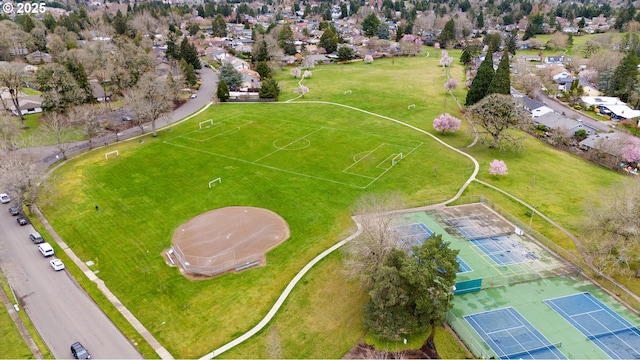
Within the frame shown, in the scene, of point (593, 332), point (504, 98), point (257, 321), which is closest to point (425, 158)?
point (504, 98)

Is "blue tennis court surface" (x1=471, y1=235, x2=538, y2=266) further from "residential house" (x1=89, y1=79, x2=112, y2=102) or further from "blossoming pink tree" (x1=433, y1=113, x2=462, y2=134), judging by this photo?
"residential house" (x1=89, y1=79, x2=112, y2=102)

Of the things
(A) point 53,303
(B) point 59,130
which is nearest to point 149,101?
(B) point 59,130

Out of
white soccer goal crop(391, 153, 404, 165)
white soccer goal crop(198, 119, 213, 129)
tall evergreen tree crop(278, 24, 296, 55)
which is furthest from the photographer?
tall evergreen tree crop(278, 24, 296, 55)

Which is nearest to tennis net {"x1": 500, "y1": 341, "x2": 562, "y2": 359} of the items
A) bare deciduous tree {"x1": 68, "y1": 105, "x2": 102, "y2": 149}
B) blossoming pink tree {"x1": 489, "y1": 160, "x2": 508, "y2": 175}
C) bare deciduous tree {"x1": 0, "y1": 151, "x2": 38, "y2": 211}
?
blossoming pink tree {"x1": 489, "y1": 160, "x2": 508, "y2": 175}

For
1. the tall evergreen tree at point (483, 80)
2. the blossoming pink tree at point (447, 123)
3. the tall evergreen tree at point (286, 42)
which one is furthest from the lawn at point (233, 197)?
the tall evergreen tree at point (286, 42)

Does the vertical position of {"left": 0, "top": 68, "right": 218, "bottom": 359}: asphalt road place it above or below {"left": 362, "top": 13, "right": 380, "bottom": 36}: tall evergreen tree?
below

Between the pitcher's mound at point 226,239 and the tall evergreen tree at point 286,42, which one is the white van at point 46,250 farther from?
the tall evergreen tree at point 286,42

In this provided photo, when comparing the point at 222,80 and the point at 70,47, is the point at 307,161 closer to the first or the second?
the point at 222,80
